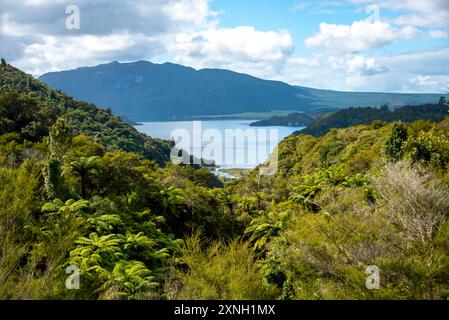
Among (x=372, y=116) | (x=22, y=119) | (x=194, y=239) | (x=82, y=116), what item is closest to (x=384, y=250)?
(x=194, y=239)

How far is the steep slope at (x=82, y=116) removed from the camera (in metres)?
71.0

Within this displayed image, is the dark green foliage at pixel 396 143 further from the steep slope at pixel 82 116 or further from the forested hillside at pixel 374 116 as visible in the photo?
the forested hillside at pixel 374 116

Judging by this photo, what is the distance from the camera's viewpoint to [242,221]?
2523 cm

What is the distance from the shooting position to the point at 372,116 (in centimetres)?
13462

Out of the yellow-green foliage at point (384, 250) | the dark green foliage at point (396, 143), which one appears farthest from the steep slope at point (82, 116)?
the yellow-green foliage at point (384, 250)

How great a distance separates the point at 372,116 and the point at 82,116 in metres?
94.4

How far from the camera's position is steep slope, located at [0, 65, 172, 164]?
71000 mm

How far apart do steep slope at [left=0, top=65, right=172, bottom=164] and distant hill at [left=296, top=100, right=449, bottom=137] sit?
213ft

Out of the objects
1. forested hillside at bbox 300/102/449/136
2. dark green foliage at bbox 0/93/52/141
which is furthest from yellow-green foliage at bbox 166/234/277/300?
forested hillside at bbox 300/102/449/136

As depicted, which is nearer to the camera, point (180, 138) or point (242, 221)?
point (242, 221)

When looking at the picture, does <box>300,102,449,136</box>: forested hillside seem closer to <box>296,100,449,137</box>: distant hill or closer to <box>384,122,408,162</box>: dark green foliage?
<box>296,100,449,137</box>: distant hill
